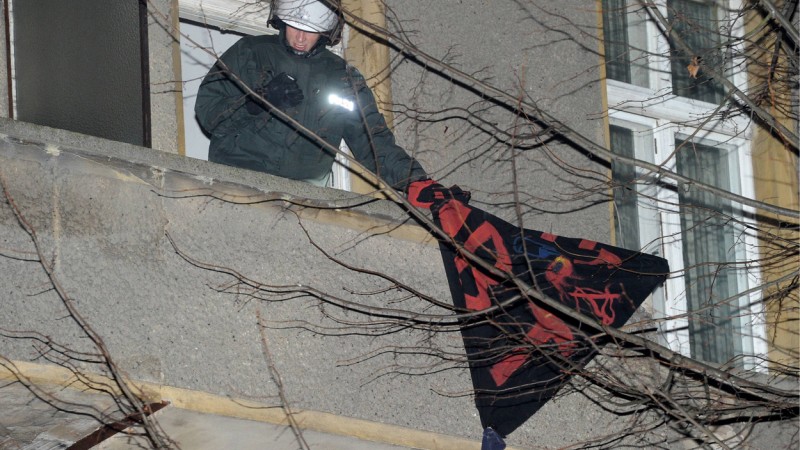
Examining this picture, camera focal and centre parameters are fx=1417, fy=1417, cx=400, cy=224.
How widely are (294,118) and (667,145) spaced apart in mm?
3161

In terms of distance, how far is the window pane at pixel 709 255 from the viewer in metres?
9.82

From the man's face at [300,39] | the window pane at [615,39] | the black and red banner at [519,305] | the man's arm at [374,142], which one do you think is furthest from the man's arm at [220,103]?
the window pane at [615,39]

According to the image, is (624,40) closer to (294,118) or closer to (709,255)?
(709,255)

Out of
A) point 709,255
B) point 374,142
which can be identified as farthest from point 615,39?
point 374,142

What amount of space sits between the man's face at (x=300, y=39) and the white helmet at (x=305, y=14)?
0.12ft

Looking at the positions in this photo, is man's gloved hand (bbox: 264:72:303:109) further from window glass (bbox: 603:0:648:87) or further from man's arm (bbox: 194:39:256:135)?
window glass (bbox: 603:0:648:87)

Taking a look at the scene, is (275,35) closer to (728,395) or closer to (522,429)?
(522,429)

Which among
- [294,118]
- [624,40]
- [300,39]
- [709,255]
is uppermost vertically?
[624,40]

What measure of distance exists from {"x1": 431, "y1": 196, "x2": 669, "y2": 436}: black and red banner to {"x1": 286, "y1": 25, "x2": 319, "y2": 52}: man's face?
118cm

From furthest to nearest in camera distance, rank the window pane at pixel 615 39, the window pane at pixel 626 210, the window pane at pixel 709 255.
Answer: the window pane at pixel 615 39, the window pane at pixel 709 255, the window pane at pixel 626 210

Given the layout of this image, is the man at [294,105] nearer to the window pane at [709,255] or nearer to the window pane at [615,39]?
the window pane at [615,39]

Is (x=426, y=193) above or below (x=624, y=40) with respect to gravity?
below

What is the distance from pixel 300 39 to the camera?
804cm

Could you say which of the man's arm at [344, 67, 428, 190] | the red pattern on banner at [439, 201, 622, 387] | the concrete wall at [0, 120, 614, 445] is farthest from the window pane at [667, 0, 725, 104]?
the concrete wall at [0, 120, 614, 445]
